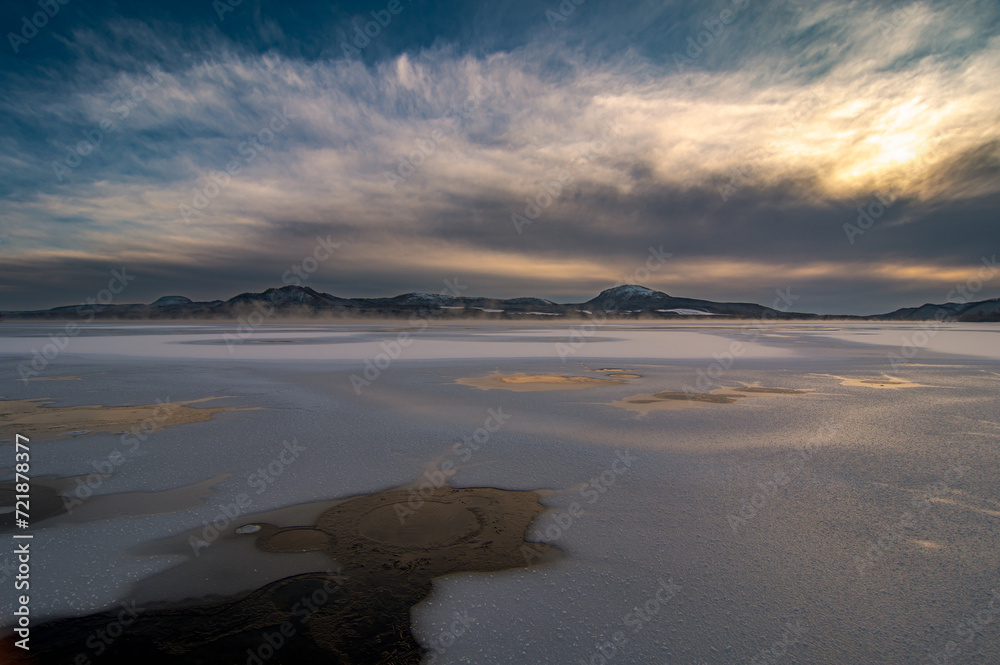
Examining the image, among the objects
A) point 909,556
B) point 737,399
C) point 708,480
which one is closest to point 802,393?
point 737,399

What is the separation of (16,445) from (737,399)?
12.3 meters

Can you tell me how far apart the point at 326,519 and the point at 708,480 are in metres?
4.05

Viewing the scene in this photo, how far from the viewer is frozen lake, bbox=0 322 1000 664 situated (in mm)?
3039

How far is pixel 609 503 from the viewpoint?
4883 millimetres

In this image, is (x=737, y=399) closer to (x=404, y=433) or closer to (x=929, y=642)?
(x=404, y=433)

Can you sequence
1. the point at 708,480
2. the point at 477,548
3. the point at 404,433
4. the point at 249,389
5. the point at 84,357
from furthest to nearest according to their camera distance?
the point at 84,357
the point at 249,389
the point at 404,433
the point at 708,480
the point at 477,548

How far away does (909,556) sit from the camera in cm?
378

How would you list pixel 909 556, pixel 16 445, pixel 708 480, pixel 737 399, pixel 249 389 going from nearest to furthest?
pixel 909 556, pixel 708 480, pixel 16 445, pixel 737 399, pixel 249 389

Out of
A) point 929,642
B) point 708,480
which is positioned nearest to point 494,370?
point 708,480

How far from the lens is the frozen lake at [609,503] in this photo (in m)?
3.04

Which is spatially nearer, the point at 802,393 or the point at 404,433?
the point at 404,433

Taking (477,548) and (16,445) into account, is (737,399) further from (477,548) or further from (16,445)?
(16,445)

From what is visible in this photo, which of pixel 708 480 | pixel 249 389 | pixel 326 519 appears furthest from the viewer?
pixel 249 389

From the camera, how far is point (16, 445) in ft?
22.3
